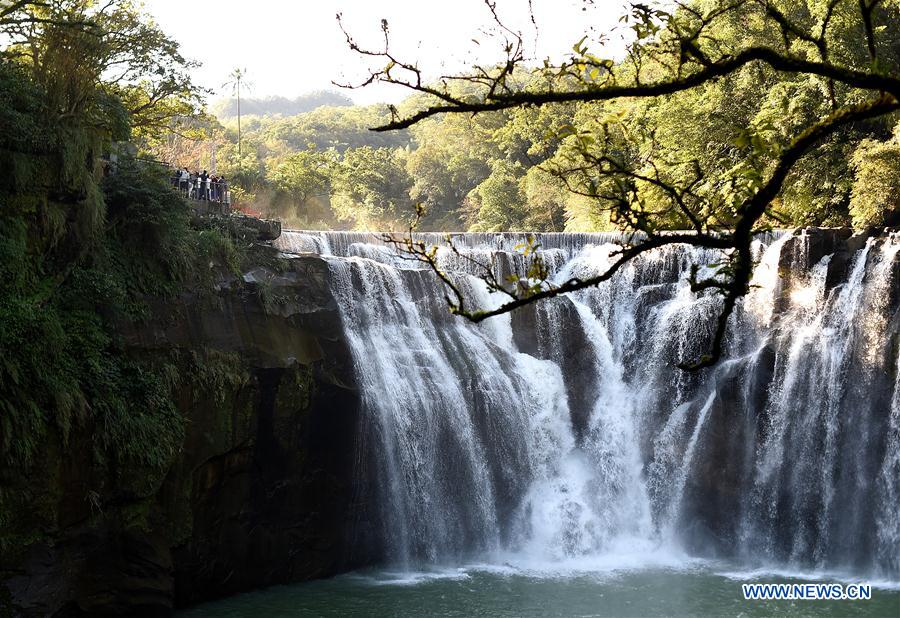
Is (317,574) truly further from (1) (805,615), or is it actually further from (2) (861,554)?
(2) (861,554)

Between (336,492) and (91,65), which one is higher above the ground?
(91,65)

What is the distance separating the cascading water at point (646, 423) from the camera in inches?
629

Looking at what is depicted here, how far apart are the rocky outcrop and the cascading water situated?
0.91m

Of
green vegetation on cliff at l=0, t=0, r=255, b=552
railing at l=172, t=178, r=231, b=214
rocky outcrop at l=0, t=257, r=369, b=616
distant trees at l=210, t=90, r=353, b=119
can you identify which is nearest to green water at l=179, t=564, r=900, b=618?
rocky outcrop at l=0, t=257, r=369, b=616

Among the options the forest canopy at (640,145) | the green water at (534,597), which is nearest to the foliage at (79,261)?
the green water at (534,597)

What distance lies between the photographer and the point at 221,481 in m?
14.1

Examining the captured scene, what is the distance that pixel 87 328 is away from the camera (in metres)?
12.4

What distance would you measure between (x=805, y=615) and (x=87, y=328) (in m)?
10.9

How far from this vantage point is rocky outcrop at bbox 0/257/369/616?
1168cm

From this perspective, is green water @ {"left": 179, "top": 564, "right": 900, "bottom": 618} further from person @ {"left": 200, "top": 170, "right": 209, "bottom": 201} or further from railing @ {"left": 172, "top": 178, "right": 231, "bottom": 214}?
person @ {"left": 200, "top": 170, "right": 209, "bottom": 201}

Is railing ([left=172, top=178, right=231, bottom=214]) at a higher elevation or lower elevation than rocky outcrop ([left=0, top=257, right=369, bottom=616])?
higher

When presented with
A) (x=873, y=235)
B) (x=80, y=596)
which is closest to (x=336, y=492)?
(x=80, y=596)

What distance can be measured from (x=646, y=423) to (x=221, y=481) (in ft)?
28.9

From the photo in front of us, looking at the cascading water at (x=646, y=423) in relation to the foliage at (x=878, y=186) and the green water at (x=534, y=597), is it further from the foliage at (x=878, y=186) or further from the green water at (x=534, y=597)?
the foliage at (x=878, y=186)
